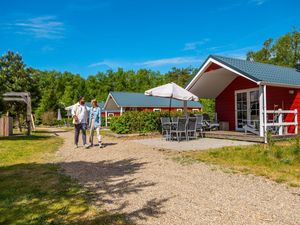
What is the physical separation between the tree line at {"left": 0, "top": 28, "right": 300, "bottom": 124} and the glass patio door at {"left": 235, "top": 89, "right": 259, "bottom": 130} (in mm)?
3038

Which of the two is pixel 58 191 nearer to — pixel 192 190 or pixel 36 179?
pixel 36 179

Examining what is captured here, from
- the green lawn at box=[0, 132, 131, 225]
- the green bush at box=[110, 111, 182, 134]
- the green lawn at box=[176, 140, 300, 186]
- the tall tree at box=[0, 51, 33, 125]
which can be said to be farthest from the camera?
the tall tree at box=[0, 51, 33, 125]

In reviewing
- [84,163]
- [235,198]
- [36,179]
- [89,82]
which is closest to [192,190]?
[235,198]

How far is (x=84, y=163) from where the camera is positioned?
23.0 ft

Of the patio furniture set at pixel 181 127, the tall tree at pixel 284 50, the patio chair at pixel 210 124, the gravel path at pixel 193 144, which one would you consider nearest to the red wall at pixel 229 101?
the patio chair at pixel 210 124

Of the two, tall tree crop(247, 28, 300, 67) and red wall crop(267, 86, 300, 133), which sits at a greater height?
tall tree crop(247, 28, 300, 67)

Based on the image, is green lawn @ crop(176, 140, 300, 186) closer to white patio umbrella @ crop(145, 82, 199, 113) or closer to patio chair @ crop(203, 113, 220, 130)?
white patio umbrella @ crop(145, 82, 199, 113)

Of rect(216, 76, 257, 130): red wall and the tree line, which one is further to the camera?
the tree line

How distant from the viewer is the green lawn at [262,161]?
5199mm

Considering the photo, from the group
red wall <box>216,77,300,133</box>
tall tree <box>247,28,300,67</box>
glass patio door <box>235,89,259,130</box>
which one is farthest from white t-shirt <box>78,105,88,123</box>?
tall tree <box>247,28,300,67</box>

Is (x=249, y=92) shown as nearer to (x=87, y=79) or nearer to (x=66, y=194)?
(x=66, y=194)

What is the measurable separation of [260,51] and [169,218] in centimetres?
5334

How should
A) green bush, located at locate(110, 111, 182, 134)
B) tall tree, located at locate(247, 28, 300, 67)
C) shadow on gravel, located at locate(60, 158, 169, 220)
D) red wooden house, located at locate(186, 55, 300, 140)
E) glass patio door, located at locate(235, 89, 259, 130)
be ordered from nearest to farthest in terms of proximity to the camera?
shadow on gravel, located at locate(60, 158, 169, 220) < red wooden house, located at locate(186, 55, 300, 140) < glass patio door, located at locate(235, 89, 259, 130) < green bush, located at locate(110, 111, 182, 134) < tall tree, located at locate(247, 28, 300, 67)

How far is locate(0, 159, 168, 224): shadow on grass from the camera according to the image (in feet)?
10.7
